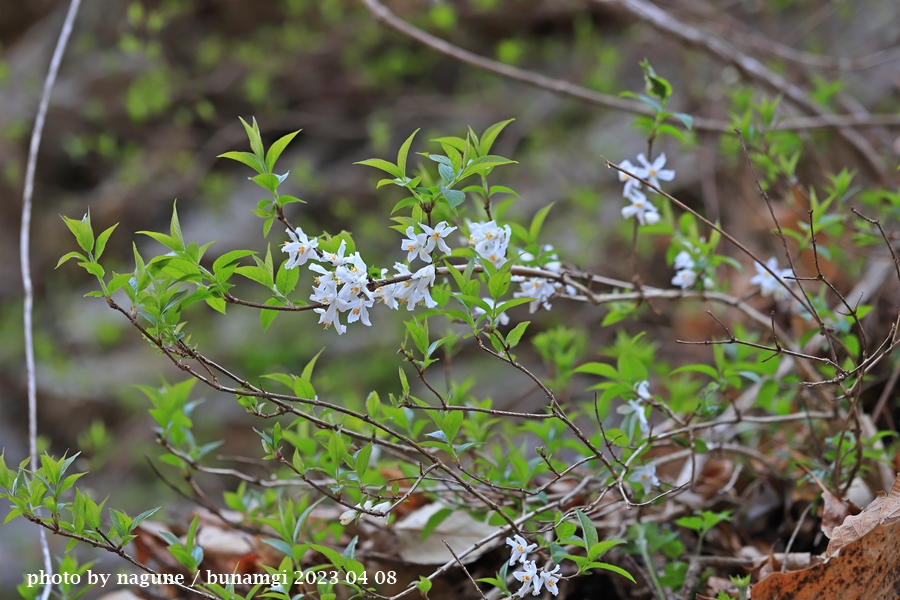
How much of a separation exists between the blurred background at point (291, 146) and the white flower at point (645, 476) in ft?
6.74

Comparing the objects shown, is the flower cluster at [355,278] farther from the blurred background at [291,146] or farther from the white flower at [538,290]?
the blurred background at [291,146]

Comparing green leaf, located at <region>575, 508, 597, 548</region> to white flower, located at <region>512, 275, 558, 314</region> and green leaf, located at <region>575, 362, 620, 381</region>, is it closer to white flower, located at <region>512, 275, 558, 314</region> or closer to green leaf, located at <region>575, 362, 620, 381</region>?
green leaf, located at <region>575, 362, 620, 381</region>

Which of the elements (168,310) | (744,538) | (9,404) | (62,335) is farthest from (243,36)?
(744,538)

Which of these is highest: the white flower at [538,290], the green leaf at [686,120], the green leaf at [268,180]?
the green leaf at [686,120]

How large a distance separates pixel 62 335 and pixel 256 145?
13.6 ft

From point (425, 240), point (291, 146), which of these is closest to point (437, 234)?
point (425, 240)

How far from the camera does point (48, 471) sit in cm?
100

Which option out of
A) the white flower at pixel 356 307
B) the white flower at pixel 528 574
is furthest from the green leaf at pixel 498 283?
the white flower at pixel 528 574

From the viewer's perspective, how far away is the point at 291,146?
15.2 feet

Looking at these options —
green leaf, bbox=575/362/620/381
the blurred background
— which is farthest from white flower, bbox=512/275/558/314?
the blurred background

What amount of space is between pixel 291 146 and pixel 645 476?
4.04 metres

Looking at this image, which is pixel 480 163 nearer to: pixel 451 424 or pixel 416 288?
pixel 416 288

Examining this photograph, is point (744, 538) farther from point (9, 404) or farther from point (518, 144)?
point (9, 404)

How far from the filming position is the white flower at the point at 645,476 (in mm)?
1186
